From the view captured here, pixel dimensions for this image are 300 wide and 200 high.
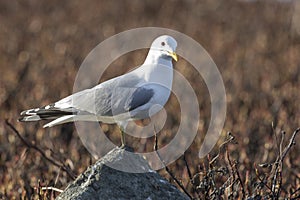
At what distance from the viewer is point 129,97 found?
4043 millimetres

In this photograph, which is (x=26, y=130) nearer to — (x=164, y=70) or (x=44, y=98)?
(x=44, y=98)

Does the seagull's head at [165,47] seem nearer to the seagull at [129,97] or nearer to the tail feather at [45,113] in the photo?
the seagull at [129,97]

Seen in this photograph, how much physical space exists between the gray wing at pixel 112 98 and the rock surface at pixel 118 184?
0.32m

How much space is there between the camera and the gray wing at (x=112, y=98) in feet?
13.2

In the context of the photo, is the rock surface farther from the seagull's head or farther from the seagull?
the seagull's head

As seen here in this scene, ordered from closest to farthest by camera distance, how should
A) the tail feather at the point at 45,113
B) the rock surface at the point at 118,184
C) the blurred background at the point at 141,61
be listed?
the rock surface at the point at 118,184 → the tail feather at the point at 45,113 → the blurred background at the point at 141,61

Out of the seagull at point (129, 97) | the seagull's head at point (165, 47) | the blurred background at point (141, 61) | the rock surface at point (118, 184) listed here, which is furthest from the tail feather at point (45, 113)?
the seagull's head at point (165, 47)

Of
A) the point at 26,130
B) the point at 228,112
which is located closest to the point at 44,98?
the point at 26,130

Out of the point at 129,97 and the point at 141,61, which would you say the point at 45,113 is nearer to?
the point at 129,97

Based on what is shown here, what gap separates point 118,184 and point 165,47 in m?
0.80

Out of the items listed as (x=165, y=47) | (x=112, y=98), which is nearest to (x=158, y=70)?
(x=165, y=47)

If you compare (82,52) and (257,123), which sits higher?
(82,52)

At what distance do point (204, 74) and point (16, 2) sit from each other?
23.1 feet

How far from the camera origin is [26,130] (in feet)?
23.1
